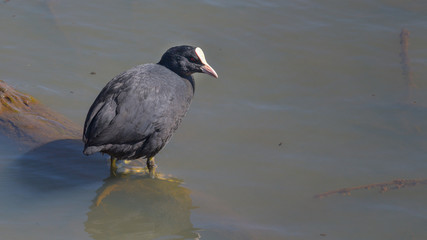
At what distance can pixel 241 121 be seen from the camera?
5637 millimetres

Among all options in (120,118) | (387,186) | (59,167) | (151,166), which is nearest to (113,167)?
(151,166)

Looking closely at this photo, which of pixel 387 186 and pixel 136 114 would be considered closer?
pixel 136 114

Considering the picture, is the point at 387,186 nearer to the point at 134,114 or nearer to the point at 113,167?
the point at 134,114

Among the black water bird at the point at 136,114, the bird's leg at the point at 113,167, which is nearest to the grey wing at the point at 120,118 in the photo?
the black water bird at the point at 136,114

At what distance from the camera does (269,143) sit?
5.33m

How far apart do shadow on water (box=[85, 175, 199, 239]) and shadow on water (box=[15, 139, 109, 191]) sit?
8.3 inches

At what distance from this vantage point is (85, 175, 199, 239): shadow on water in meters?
3.99

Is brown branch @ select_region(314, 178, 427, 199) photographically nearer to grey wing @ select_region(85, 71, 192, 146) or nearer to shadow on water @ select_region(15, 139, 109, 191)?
grey wing @ select_region(85, 71, 192, 146)

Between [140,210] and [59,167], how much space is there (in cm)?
87

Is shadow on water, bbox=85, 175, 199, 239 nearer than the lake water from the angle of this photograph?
Yes

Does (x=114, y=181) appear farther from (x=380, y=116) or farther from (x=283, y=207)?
(x=380, y=116)

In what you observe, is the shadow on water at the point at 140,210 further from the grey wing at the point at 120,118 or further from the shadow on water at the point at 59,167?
the grey wing at the point at 120,118

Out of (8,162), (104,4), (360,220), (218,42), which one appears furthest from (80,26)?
(360,220)

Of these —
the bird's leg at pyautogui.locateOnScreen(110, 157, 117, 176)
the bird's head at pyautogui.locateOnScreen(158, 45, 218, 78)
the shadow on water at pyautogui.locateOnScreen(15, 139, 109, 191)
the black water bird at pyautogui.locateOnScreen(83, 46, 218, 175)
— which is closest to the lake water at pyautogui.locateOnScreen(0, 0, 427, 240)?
the shadow on water at pyautogui.locateOnScreen(15, 139, 109, 191)
